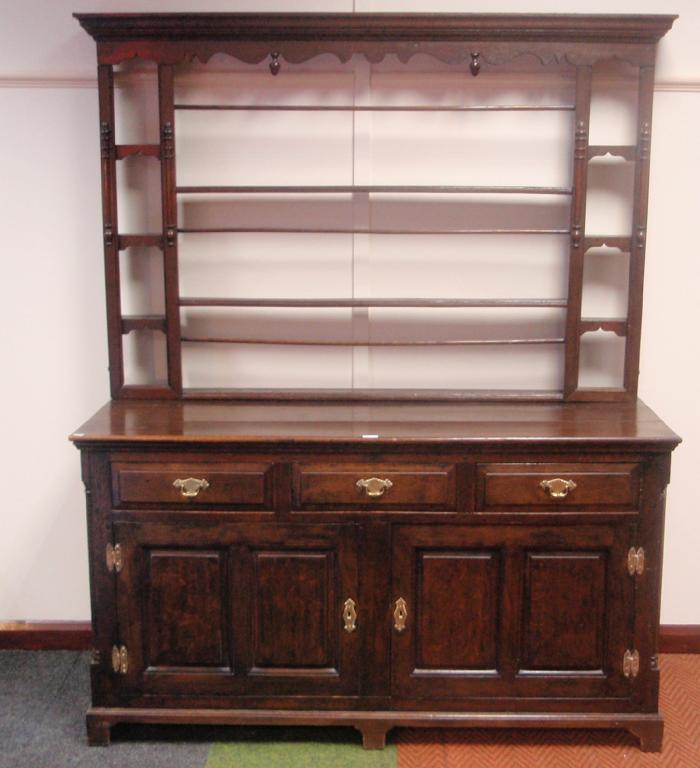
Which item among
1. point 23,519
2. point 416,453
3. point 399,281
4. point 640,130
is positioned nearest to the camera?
point 416,453

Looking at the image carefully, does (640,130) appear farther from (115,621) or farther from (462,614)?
(115,621)

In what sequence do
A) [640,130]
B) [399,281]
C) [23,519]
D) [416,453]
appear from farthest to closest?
[23,519] → [399,281] → [640,130] → [416,453]

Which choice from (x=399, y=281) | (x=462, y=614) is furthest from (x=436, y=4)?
(x=462, y=614)

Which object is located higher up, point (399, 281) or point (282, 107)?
point (282, 107)

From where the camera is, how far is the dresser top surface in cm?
190

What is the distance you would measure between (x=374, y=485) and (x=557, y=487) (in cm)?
38

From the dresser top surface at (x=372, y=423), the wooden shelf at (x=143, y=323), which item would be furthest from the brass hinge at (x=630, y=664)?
the wooden shelf at (x=143, y=323)

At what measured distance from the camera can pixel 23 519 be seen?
7.88 ft

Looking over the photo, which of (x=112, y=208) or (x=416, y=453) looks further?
(x=112, y=208)

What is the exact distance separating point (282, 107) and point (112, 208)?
0.45 meters

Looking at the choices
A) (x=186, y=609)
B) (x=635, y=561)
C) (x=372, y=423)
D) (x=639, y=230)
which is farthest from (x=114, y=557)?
(x=639, y=230)

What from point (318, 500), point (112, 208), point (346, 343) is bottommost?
point (318, 500)

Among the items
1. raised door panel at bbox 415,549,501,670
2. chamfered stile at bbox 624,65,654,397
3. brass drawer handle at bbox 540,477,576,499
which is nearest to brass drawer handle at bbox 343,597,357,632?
raised door panel at bbox 415,549,501,670

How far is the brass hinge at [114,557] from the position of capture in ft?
6.44
